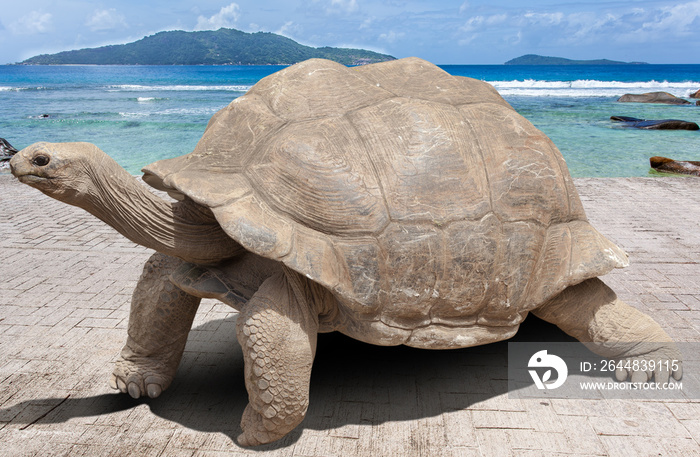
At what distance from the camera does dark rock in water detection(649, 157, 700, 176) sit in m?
11.7

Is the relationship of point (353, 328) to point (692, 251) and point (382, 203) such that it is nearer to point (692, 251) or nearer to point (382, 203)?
point (382, 203)

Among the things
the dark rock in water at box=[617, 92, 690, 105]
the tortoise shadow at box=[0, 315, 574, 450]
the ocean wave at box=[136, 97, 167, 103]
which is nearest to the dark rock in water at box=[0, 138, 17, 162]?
the tortoise shadow at box=[0, 315, 574, 450]

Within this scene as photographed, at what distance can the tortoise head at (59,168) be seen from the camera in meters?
2.47

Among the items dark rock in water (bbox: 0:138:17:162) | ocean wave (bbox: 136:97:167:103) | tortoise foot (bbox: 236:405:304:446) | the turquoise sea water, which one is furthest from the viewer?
ocean wave (bbox: 136:97:167:103)

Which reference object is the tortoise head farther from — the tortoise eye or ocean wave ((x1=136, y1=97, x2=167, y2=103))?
ocean wave ((x1=136, y1=97, x2=167, y2=103))

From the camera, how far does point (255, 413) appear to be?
2873 millimetres

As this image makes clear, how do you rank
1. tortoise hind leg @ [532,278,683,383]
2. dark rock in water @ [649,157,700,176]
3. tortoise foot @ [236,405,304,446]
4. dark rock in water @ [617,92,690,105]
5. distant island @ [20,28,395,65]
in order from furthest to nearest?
distant island @ [20,28,395,65], dark rock in water @ [617,92,690,105], dark rock in water @ [649,157,700,176], tortoise hind leg @ [532,278,683,383], tortoise foot @ [236,405,304,446]

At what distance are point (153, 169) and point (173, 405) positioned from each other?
143 cm

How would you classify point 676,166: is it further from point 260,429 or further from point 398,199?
point 260,429

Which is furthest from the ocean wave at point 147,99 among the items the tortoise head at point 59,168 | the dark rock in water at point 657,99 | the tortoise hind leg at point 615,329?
the tortoise hind leg at point 615,329

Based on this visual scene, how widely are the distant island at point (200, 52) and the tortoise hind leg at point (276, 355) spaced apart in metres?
124

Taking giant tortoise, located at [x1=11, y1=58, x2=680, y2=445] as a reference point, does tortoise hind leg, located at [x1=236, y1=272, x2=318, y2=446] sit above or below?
below

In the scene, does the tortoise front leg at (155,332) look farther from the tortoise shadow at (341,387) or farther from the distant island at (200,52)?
the distant island at (200,52)

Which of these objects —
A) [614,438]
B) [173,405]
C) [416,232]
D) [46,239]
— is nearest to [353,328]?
[416,232]
